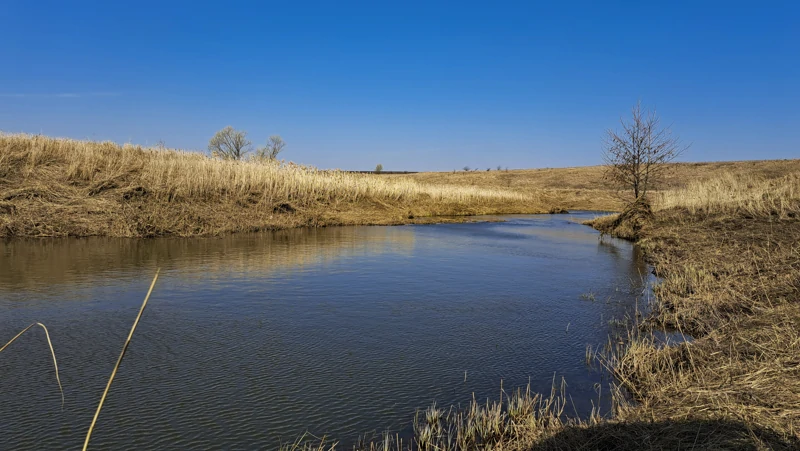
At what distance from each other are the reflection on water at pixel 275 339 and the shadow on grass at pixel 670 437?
0.76 metres

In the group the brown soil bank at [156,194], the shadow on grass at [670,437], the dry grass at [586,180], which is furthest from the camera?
the dry grass at [586,180]

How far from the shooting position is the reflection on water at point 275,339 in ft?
11.9

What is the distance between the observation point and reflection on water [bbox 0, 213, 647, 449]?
11.9 ft

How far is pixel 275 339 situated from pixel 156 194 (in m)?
12.4

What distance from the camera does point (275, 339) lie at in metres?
5.38

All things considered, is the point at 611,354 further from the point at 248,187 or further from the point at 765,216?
the point at 248,187

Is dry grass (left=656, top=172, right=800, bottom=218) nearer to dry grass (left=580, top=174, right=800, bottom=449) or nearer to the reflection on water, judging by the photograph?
dry grass (left=580, top=174, right=800, bottom=449)

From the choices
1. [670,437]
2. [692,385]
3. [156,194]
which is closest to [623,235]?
[692,385]

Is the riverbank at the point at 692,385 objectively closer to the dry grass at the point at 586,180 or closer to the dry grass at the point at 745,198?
the dry grass at the point at 745,198

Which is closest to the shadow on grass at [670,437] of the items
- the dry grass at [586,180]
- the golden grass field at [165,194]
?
the golden grass field at [165,194]

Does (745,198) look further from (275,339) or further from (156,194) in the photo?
(156,194)

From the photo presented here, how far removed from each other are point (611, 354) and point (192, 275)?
22.4 feet

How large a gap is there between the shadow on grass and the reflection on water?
764 mm

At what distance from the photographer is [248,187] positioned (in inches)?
731
